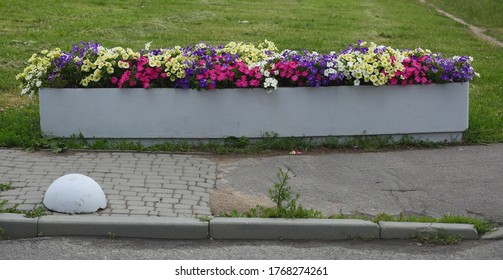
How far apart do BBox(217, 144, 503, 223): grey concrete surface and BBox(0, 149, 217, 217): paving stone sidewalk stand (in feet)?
1.17

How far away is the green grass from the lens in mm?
24492

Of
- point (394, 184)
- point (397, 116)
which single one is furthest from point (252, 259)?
point (397, 116)

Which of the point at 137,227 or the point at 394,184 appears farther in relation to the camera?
the point at 394,184

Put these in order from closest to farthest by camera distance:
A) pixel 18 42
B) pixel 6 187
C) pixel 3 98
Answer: pixel 6 187, pixel 3 98, pixel 18 42

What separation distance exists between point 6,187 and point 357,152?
13.1 ft

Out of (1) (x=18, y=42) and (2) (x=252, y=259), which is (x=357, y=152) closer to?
(2) (x=252, y=259)

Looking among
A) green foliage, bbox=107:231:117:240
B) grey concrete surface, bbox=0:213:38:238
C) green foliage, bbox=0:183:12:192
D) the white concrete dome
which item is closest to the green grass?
green foliage, bbox=0:183:12:192

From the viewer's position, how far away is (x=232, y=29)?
1975 centimetres

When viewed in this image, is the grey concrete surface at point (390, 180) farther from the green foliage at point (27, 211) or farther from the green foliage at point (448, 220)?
the green foliage at point (27, 211)

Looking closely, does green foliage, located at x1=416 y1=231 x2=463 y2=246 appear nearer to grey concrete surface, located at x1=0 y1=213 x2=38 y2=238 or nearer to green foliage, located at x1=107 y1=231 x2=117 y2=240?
green foliage, located at x1=107 y1=231 x2=117 y2=240

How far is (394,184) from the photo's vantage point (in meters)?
8.03

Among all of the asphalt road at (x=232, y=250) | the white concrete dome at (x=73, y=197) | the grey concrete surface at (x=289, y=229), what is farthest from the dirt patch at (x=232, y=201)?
the white concrete dome at (x=73, y=197)

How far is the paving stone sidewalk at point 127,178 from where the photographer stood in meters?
6.94

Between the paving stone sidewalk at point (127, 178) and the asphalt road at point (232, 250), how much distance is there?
1.72 ft
